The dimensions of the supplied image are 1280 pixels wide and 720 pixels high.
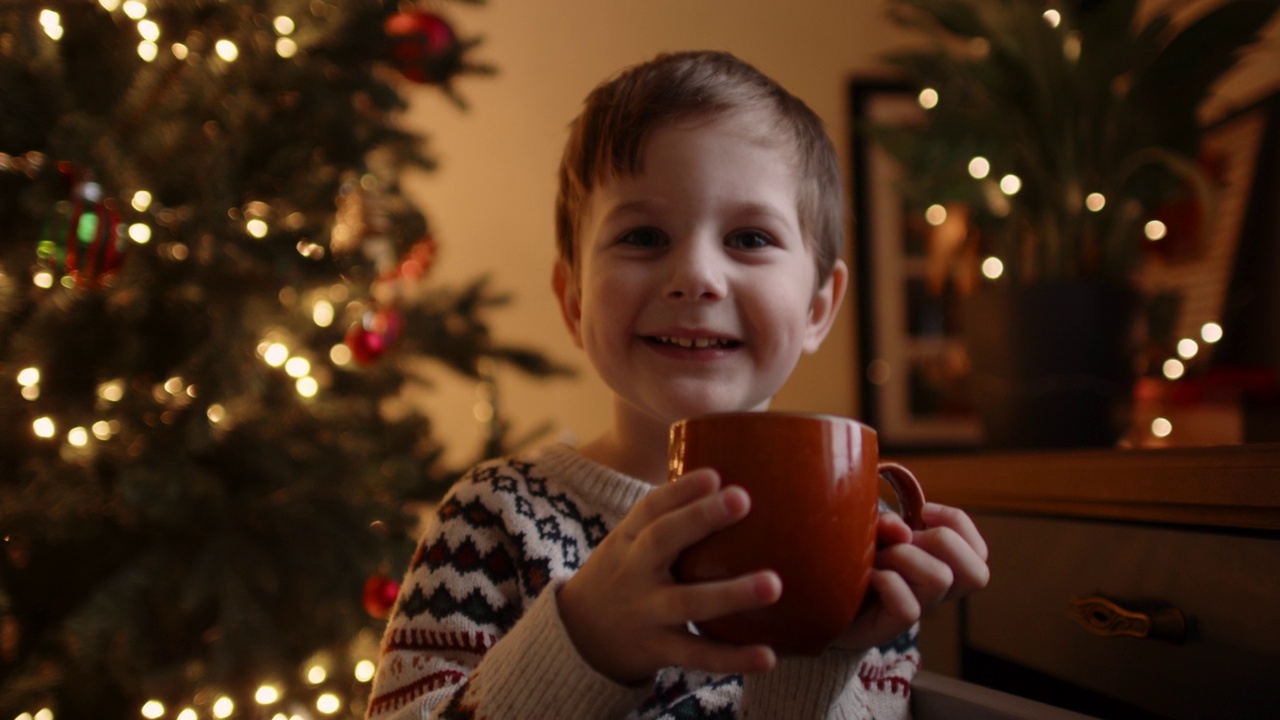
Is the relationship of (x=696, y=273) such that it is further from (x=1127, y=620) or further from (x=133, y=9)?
(x=133, y=9)

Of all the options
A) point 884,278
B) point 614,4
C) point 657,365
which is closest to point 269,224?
point 657,365

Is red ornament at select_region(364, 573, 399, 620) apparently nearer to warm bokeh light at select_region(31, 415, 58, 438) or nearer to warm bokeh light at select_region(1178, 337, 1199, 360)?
warm bokeh light at select_region(31, 415, 58, 438)

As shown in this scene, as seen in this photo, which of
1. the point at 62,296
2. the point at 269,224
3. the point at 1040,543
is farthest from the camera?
the point at 269,224

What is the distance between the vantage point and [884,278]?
235cm

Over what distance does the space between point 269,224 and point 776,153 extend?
99 centimetres

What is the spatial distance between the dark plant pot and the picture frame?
3.76ft

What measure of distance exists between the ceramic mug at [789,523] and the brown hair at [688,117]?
1.09 ft

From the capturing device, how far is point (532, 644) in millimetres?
505

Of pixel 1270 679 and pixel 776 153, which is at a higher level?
pixel 776 153

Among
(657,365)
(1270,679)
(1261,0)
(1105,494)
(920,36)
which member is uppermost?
(920,36)

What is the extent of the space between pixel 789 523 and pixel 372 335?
1.10 metres

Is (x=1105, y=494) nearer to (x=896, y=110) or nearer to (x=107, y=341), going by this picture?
(x=107, y=341)

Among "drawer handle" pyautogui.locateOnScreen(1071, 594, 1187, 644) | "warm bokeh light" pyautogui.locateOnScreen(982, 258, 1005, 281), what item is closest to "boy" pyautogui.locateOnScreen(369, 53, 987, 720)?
"drawer handle" pyautogui.locateOnScreen(1071, 594, 1187, 644)

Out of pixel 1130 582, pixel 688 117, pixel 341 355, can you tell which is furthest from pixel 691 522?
pixel 341 355
